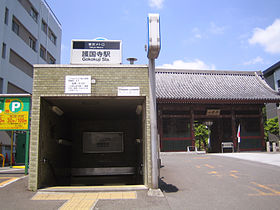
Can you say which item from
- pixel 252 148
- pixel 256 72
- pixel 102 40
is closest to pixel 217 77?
pixel 256 72

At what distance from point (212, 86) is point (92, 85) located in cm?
1592

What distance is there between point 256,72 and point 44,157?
22.3 metres

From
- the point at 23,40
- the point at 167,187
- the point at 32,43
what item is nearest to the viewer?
the point at 167,187

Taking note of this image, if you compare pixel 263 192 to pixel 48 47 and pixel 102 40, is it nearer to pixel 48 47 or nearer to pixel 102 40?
pixel 102 40

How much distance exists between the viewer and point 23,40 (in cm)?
2566

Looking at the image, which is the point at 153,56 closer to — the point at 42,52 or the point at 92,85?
the point at 92,85

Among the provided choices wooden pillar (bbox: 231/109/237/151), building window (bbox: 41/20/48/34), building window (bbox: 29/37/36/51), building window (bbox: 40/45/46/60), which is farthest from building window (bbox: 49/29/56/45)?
wooden pillar (bbox: 231/109/237/151)

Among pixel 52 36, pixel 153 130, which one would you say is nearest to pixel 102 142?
pixel 153 130

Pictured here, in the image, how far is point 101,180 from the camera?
1319cm

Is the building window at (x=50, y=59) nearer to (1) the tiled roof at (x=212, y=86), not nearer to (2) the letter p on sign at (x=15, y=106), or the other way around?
(1) the tiled roof at (x=212, y=86)

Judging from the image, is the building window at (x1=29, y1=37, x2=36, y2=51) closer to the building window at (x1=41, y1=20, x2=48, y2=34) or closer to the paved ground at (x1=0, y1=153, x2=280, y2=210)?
the building window at (x1=41, y1=20, x2=48, y2=34)

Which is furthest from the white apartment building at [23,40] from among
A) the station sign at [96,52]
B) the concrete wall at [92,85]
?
the concrete wall at [92,85]

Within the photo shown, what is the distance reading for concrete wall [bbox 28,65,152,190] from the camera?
310 inches

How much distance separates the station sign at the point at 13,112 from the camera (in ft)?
33.3
